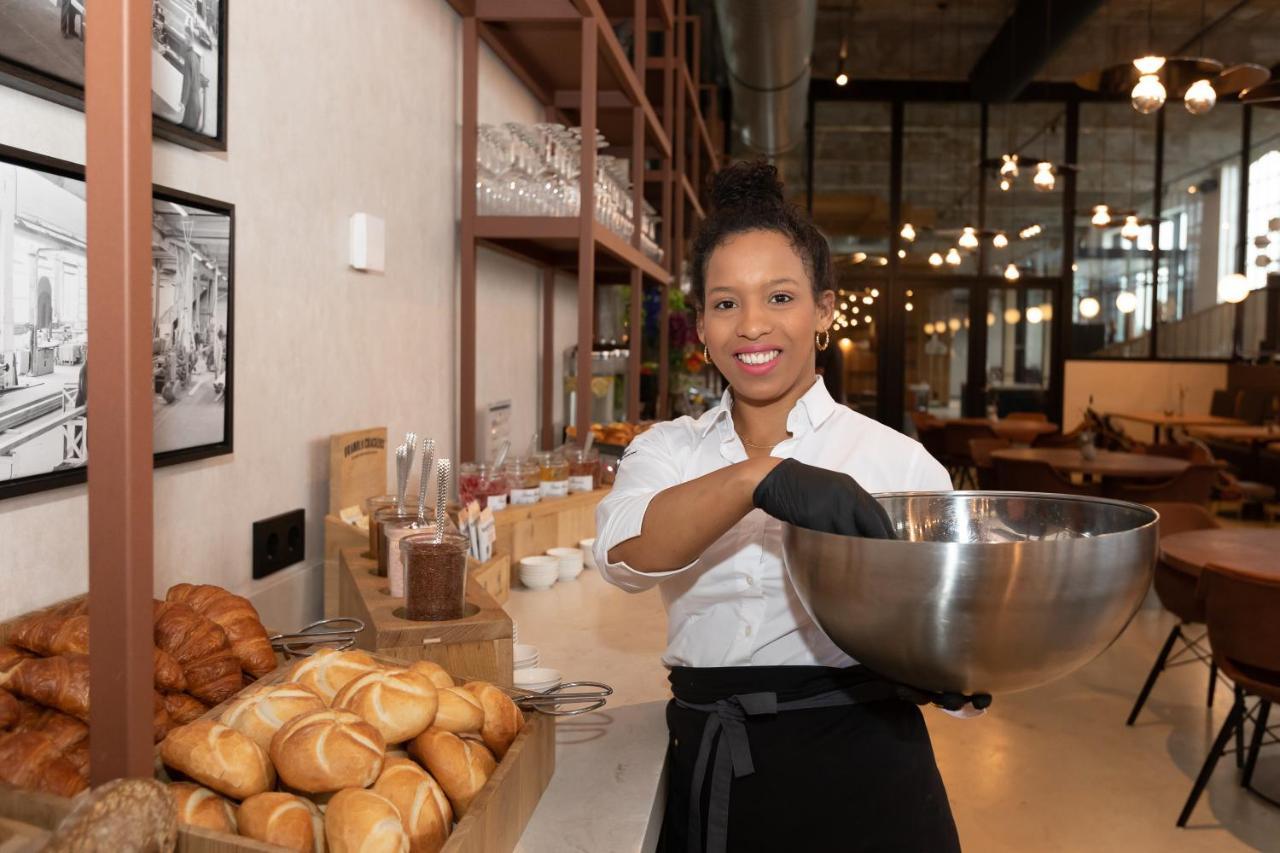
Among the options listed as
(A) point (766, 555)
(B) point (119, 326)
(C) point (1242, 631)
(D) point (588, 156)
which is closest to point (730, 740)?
(A) point (766, 555)

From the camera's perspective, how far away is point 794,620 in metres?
1.41

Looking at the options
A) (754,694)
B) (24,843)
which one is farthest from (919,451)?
(24,843)

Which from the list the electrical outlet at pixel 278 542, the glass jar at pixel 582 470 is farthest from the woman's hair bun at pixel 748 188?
the glass jar at pixel 582 470

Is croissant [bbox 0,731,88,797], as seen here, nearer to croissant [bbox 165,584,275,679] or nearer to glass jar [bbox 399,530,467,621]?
croissant [bbox 165,584,275,679]

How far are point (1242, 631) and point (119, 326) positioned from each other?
308 centimetres

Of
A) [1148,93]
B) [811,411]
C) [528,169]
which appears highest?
[1148,93]

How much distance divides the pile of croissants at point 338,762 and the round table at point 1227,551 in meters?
2.63

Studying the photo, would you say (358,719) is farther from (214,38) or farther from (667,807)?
(214,38)

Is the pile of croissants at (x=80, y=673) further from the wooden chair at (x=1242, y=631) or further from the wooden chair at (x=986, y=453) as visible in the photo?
the wooden chair at (x=986, y=453)

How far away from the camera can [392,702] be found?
1.09 meters

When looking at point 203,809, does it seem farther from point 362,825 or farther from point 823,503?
point 823,503

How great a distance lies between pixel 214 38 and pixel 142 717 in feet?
3.88

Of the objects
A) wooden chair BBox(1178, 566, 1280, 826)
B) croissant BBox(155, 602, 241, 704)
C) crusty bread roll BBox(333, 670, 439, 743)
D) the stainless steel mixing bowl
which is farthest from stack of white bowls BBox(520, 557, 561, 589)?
wooden chair BBox(1178, 566, 1280, 826)

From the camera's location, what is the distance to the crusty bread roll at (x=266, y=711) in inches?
41.0
